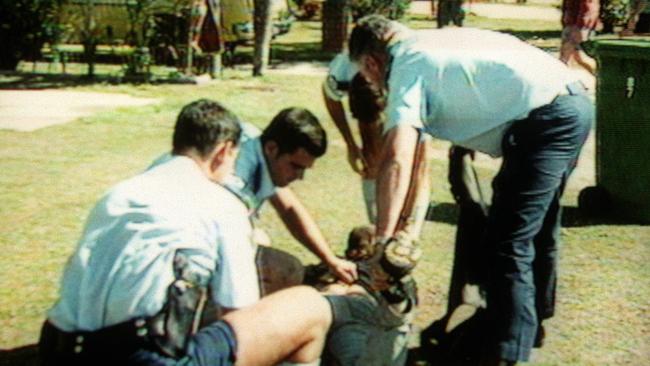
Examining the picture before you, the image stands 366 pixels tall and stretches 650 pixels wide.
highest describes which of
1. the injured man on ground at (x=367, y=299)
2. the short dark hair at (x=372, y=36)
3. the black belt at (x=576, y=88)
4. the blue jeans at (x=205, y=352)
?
the short dark hair at (x=372, y=36)

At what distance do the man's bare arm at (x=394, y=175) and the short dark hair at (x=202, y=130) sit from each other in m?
0.86

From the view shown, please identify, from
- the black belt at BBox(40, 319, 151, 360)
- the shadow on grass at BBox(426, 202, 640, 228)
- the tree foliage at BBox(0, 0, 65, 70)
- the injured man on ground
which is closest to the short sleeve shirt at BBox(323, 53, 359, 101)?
the injured man on ground

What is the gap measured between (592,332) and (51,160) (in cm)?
546

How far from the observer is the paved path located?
10328 mm

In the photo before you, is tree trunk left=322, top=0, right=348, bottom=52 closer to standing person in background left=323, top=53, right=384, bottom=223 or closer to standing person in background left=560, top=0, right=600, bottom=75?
standing person in background left=560, top=0, right=600, bottom=75

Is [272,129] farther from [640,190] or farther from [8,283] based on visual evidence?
[640,190]

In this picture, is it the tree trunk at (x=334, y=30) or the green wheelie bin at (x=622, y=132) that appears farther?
the tree trunk at (x=334, y=30)

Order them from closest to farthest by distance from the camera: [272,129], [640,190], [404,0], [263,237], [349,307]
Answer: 1. [349,307]
2. [272,129]
3. [263,237]
4. [640,190]
5. [404,0]

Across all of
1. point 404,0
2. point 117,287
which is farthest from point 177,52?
point 117,287

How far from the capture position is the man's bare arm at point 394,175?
12.0 ft

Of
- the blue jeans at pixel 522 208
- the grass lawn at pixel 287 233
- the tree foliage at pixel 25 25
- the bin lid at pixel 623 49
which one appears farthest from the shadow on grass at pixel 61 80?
the blue jeans at pixel 522 208

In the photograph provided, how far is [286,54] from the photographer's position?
18453 mm

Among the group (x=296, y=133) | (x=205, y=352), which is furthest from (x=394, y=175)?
(x=205, y=352)

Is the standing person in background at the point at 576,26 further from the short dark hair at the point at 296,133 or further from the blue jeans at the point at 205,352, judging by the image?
the blue jeans at the point at 205,352
